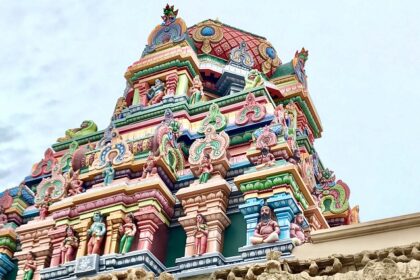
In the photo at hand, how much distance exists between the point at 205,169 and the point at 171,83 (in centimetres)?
373

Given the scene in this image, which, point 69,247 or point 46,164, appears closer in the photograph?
point 69,247

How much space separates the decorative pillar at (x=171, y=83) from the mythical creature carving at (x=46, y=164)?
300 centimetres

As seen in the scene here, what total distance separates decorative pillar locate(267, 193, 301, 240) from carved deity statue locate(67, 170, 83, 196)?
4.07 m

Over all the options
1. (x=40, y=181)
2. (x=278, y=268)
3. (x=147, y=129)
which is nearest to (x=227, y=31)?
(x=147, y=129)

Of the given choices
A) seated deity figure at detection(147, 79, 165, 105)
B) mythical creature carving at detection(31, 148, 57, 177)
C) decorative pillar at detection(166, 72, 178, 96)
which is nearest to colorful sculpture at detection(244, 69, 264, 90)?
decorative pillar at detection(166, 72, 178, 96)

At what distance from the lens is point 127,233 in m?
11.9

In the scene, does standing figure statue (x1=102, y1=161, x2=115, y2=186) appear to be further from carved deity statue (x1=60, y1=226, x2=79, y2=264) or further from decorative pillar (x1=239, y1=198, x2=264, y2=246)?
decorative pillar (x1=239, y1=198, x2=264, y2=246)

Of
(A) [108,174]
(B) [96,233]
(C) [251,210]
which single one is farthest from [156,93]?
(C) [251,210]

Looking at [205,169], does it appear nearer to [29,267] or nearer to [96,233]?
[96,233]

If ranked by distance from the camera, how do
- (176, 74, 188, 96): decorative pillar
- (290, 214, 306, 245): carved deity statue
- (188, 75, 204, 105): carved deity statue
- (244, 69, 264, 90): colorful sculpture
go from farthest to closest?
(176, 74, 188, 96): decorative pillar < (188, 75, 204, 105): carved deity statue < (244, 69, 264, 90): colorful sculpture < (290, 214, 306, 245): carved deity statue

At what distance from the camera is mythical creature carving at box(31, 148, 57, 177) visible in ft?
50.2

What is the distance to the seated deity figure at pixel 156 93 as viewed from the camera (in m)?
15.4

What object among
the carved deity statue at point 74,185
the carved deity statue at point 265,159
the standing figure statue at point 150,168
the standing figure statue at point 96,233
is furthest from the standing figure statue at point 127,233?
the carved deity statue at point 265,159

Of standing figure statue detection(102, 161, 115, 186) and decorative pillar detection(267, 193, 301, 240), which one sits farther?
standing figure statue detection(102, 161, 115, 186)
